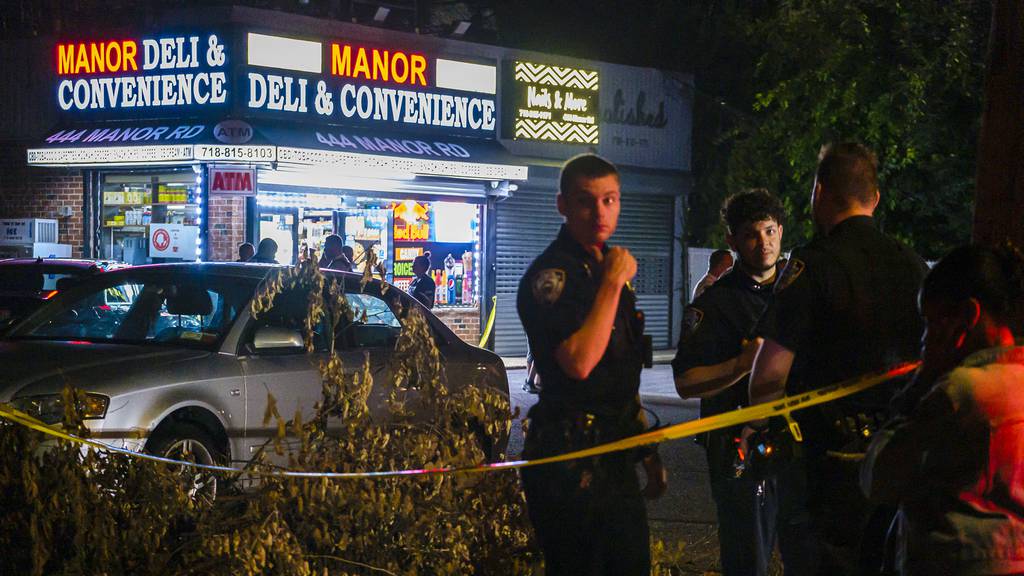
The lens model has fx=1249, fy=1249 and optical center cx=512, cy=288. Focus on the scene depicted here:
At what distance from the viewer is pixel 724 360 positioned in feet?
17.2

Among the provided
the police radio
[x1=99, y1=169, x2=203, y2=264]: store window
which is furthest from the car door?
[x1=99, y1=169, x2=203, y2=264]: store window

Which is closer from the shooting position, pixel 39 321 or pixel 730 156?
pixel 39 321

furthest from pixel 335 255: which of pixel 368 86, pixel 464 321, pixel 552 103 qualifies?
pixel 552 103

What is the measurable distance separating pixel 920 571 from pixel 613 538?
3.68 ft

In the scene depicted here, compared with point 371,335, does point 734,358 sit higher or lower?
higher

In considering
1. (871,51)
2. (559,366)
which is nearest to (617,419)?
(559,366)

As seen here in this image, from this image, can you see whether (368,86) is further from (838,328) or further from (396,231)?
(838,328)

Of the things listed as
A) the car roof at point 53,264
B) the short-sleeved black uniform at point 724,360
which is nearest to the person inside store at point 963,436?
the short-sleeved black uniform at point 724,360

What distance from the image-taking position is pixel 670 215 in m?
24.2

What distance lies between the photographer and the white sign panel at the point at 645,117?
22.9 meters

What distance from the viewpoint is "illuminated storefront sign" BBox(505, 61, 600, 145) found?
21516mm

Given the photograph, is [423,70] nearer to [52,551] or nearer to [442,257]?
[442,257]

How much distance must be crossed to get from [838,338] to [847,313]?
0.09 m

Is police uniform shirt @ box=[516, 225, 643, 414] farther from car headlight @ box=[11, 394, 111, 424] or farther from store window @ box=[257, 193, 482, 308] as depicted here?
store window @ box=[257, 193, 482, 308]
